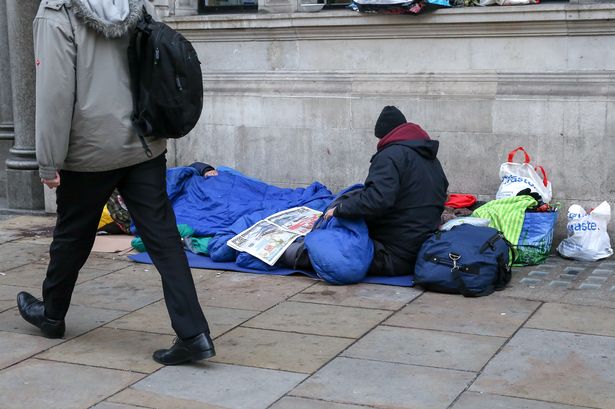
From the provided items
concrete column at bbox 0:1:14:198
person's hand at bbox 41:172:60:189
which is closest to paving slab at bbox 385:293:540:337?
person's hand at bbox 41:172:60:189

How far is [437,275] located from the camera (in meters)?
6.31

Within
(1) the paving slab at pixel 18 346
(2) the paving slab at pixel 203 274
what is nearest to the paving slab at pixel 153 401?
(1) the paving slab at pixel 18 346

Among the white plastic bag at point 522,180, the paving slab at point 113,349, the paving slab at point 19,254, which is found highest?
the white plastic bag at point 522,180

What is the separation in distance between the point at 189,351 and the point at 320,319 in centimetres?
115

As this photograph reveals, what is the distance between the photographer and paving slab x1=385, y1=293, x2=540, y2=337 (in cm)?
560

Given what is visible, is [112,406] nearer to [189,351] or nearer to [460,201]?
[189,351]

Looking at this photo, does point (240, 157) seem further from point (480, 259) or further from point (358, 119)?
point (480, 259)

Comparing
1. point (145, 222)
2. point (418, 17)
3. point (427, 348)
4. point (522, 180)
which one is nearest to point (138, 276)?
point (145, 222)

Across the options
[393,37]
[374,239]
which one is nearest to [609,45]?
[393,37]

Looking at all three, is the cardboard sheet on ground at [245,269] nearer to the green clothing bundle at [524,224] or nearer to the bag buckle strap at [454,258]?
the bag buckle strap at [454,258]

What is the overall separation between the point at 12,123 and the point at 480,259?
564 centimetres

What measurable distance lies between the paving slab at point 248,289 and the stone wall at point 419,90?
1.83 meters

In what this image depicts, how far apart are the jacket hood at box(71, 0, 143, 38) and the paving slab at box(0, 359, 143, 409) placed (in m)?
1.64

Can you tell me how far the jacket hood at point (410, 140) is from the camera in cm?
668
